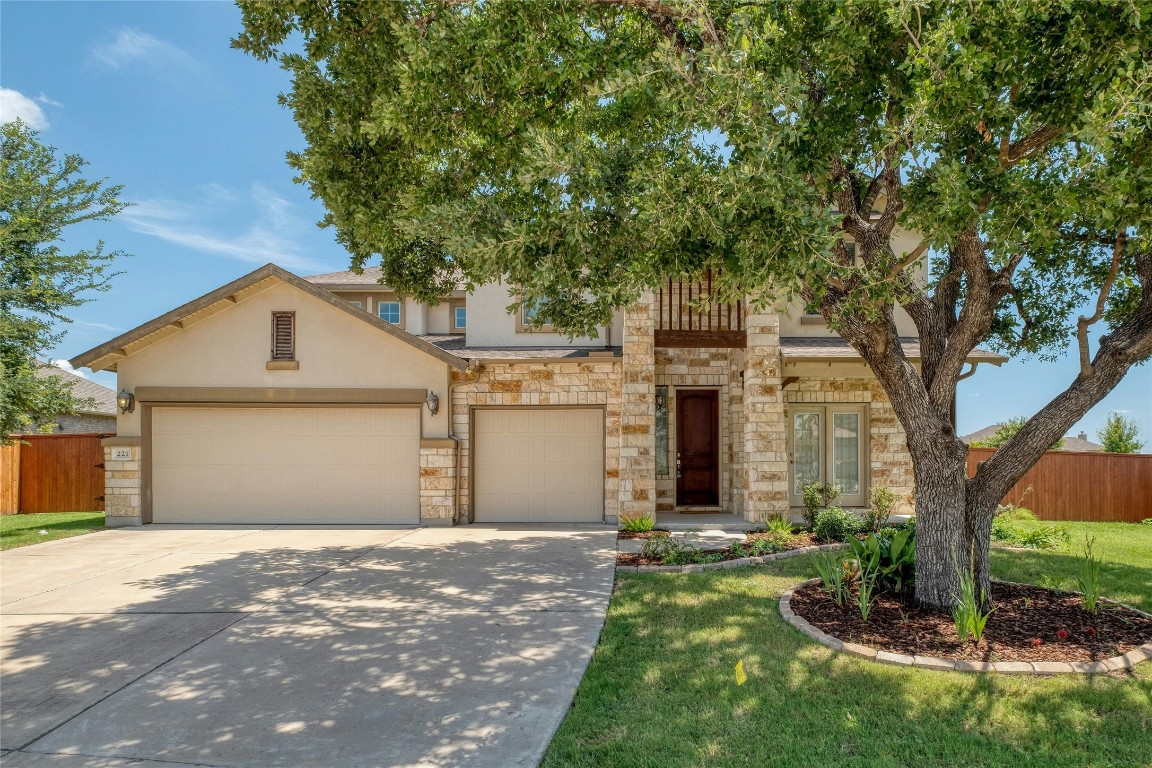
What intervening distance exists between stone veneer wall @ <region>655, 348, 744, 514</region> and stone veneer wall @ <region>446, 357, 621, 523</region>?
1.20m

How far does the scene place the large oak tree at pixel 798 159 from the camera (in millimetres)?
4148

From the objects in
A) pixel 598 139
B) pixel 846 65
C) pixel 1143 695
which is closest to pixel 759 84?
pixel 846 65

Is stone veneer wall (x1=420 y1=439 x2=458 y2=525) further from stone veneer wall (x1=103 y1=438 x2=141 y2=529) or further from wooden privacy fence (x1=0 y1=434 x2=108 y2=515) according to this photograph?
wooden privacy fence (x1=0 y1=434 x2=108 y2=515)

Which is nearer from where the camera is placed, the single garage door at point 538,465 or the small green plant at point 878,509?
the small green plant at point 878,509

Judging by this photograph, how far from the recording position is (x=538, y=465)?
1170 cm

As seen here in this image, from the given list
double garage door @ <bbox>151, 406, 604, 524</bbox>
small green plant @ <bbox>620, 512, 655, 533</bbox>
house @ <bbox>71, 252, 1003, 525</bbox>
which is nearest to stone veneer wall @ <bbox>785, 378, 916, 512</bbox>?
house @ <bbox>71, 252, 1003, 525</bbox>

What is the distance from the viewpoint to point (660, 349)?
39.8 feet

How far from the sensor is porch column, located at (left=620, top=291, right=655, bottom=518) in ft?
34.5

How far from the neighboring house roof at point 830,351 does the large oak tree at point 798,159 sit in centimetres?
348

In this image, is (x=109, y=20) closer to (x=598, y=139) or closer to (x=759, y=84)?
(x=598, y=139)

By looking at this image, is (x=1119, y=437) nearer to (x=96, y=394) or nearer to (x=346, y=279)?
(x=346, y=279)

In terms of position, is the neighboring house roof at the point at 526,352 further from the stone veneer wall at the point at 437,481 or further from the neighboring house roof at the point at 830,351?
the neighboring house roof at the point at 830,351

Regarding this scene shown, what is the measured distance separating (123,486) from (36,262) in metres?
4.51

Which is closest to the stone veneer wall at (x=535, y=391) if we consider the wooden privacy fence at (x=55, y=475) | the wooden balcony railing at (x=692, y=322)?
the wooden balcony railing at (x=692, y=322)
